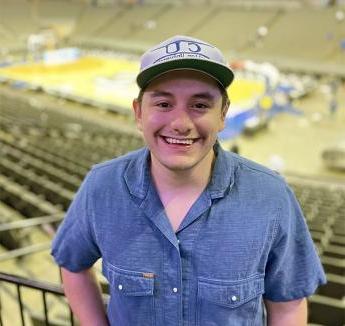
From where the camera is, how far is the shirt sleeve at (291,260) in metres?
1.35

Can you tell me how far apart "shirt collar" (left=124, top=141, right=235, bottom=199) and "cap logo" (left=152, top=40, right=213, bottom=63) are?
0.35 metres

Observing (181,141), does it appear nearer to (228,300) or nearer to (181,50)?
(181,50)

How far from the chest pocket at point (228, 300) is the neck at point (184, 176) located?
29 cm

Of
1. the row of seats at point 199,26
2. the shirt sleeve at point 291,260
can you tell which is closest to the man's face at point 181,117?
the shirt sleeve at point 291,260

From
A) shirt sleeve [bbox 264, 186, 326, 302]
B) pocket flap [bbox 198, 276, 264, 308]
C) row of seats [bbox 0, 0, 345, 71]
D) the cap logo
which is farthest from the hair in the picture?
row of seats [bbox 0, 0, 345, 71]

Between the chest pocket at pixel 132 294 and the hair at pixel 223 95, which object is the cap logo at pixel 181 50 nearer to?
the hair at pixel 223 95

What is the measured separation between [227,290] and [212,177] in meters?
0.34

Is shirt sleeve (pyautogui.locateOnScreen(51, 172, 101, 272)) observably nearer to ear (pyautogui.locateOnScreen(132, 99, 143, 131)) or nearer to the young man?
the young man

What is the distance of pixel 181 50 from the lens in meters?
1.27

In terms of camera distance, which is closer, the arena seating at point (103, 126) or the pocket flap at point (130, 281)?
the pocket flap at point (130, 281)

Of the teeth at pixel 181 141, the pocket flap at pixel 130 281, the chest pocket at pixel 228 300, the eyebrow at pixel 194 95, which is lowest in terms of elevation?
the chest pocket at pixel 228 300

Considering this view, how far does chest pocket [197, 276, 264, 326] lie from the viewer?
4.42 feet

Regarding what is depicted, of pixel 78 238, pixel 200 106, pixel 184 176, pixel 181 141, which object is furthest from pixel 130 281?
pixel 200 106

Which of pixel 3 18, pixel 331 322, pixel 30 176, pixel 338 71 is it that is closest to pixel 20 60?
pixel 3 18
